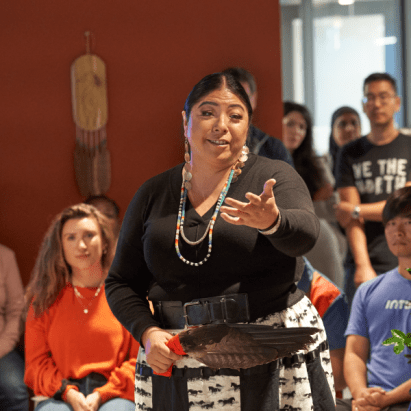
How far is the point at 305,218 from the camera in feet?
3.95

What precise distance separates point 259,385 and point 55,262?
1.43 metres

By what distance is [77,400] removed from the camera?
2168mm

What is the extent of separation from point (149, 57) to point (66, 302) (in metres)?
1.29

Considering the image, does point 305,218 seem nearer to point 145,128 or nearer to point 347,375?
point 347,375

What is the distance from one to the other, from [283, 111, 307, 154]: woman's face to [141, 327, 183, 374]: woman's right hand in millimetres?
2130

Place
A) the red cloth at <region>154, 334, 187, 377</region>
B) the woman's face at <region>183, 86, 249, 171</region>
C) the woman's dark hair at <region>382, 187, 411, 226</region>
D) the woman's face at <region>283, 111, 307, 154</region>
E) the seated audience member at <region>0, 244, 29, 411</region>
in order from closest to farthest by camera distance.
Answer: the red cloth at <region>154, 334, 187, 377</region> → the woman's face at <region>183, 86, 249, 171</region> → the woman's dark hair at <region>382, 187, 411, 226</region> → the seated audience member at <region>0, 244, 29, 411</region> → the woman's face at <region>283, 111, 307, 154</region>

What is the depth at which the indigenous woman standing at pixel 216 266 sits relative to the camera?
1243mm

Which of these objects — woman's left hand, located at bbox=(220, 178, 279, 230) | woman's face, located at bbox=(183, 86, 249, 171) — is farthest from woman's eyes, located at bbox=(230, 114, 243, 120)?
woman's left hand, located at bbox=(220, 178, 279, 230)

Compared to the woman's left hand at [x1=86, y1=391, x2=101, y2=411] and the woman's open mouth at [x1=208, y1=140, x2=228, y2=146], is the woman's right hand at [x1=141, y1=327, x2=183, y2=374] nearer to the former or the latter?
the woman's open mouth at [x1=208, y1=140, x2=228, y2=146]

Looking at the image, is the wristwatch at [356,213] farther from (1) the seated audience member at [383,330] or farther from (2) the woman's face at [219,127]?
(2) the woman's face at [219,127]

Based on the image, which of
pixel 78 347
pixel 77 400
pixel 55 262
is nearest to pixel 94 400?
pixel 77 400

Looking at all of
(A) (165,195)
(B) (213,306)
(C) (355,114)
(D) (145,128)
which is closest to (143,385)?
(B) (213,306)

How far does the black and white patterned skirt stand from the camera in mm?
1235

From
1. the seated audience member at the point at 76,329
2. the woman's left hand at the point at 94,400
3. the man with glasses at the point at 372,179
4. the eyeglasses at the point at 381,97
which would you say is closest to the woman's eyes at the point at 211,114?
the seated audience member at the point at 76,329
